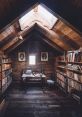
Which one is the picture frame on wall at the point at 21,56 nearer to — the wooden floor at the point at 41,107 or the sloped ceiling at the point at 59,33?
the sloped ceiling at the point at 59,33

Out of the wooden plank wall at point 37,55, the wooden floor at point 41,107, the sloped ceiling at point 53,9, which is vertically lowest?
the wooden floor at point 41,107

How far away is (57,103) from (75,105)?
2.35ft

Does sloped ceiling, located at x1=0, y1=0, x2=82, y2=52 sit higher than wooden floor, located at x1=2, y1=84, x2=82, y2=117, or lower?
higher

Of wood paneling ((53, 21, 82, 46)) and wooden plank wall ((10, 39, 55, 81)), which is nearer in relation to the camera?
wood paneling ((53, 21, 82, 46))

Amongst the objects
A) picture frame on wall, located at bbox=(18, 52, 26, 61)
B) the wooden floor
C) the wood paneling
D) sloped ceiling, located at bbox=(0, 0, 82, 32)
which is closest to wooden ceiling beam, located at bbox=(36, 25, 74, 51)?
the wood paneling

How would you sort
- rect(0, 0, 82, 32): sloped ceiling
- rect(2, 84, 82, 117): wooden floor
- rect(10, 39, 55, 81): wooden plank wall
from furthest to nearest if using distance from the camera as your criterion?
rect(10, 39, 55, 81): wooden plank wall < rect(2, 84, 82, 117): wooden floor < rect(0, 0, 82, 32): sloped ceiling

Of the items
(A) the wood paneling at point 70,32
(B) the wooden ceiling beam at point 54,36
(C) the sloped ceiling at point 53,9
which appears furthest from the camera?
(B) the wooden ceiling beam at point 54,36

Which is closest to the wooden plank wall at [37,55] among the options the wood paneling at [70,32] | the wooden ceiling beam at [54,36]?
the wooden ceiling beam at [54,36]

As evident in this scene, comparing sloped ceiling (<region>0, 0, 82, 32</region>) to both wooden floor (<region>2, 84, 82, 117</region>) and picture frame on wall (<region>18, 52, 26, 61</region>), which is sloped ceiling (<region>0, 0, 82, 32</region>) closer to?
wooden floor (<region>2, 84, 82, 117</region>)

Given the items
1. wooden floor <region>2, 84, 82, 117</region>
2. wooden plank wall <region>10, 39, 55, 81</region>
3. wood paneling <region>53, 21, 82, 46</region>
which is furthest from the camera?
wooden plank wall <region>10, 39, 55, 81</region>

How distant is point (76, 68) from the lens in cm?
766

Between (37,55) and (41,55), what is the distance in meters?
0.27

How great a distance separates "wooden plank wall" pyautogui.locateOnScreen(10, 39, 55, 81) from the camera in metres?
13.1

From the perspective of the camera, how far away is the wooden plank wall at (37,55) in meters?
13.1
